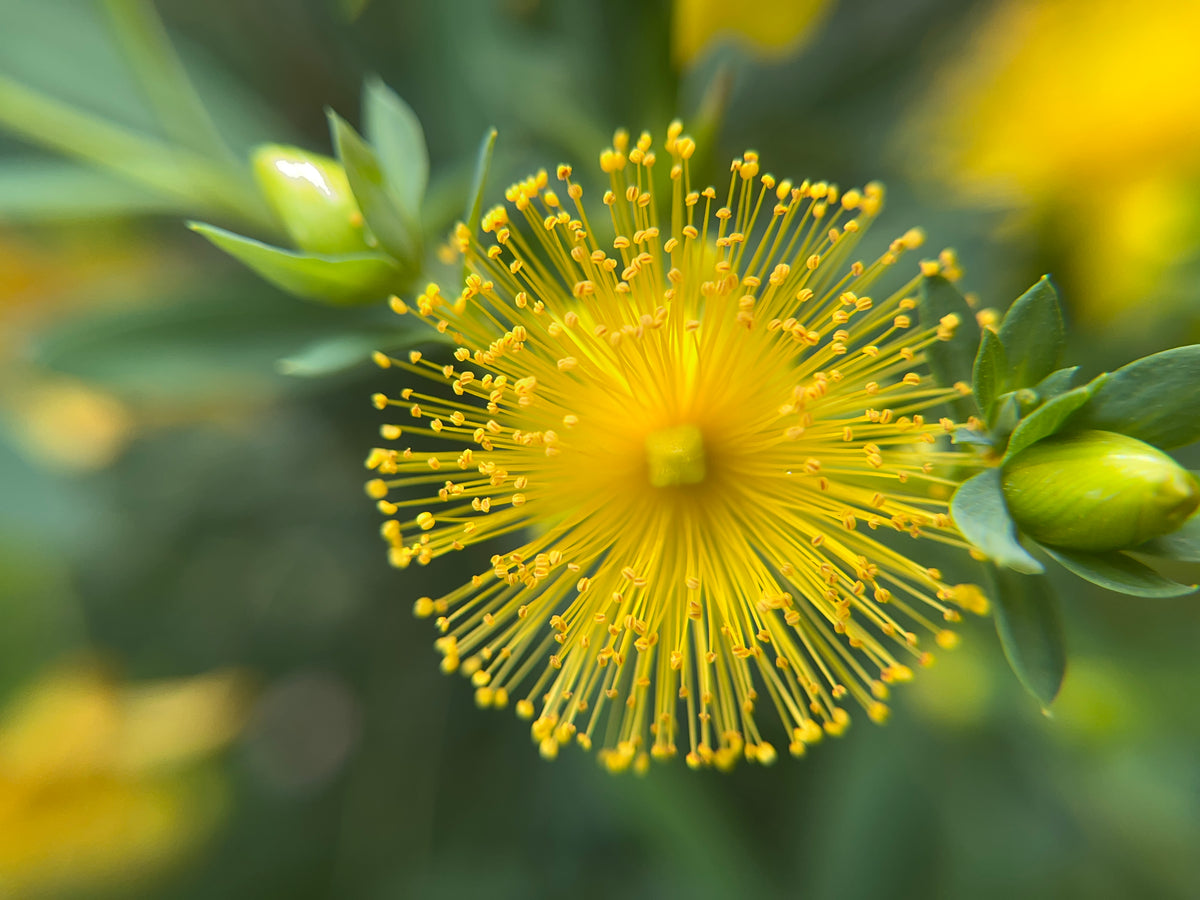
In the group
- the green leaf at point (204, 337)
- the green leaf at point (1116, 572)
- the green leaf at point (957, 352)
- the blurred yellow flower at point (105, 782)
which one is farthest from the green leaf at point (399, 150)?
the blurred yellow flower at point (105, 782)

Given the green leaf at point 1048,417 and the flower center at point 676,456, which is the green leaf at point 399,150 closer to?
the flower center at point 676,456

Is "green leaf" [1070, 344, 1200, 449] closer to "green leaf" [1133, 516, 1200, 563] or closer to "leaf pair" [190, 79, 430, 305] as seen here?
"green leaf" [1133, 516, 1200, 563]

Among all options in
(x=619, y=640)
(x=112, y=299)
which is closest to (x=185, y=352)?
(x=112, y=299)

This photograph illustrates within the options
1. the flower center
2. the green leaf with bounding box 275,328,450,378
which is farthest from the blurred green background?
the flower center

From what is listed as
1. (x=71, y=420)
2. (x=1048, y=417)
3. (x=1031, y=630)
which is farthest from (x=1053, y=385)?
(x=71, y=420)

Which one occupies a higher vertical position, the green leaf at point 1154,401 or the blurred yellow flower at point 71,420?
the blurred yellow flower at point 71,420

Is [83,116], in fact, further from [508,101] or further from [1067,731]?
[1067,731]
